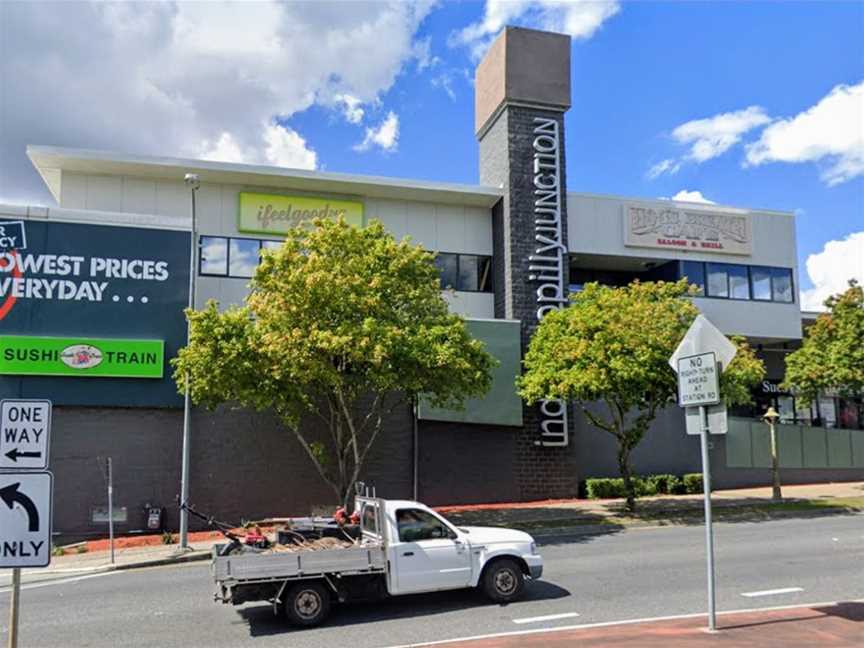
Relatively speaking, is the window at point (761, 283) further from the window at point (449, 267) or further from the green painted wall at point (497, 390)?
the window at point (449, 267)

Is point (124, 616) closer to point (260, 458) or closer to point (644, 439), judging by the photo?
point (260, 458)

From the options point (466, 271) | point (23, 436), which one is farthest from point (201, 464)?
point (23, 436)

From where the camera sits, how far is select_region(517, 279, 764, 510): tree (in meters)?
20.2

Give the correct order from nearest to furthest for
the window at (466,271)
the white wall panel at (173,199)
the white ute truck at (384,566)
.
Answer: the white ute truck at (384,566), the white wall panel at (173,199), the window at (466,271)

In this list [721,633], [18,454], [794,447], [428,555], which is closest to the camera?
[18,454]

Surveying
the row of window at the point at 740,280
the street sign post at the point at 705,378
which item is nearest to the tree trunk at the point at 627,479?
the row of window at the point at 740,280

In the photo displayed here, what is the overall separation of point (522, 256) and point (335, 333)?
10.7 m

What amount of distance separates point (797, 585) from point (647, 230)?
62.7ft

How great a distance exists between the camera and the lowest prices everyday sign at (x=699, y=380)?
8852 millimetres

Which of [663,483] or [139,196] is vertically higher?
[139,196]

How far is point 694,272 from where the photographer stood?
2986cm

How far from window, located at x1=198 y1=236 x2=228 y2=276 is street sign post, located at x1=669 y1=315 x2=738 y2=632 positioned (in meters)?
18.5

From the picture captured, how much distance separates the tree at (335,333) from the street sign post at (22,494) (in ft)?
35.6

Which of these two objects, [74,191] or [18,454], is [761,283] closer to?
[74,191]
